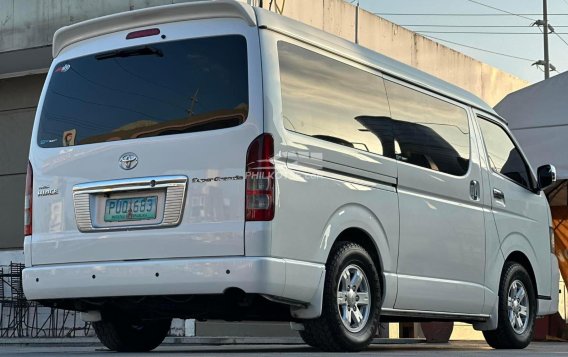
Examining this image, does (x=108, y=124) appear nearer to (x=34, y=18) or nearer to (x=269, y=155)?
(x=269, y=155)

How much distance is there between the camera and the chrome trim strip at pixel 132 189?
7312 mm

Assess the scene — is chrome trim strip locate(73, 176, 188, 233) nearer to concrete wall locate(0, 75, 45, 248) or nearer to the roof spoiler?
the roof spoiler

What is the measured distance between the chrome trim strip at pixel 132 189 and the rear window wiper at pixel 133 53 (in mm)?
942

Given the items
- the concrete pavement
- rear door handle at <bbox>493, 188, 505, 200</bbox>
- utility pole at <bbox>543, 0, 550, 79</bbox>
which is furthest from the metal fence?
utility pole at <bbox>543, 0, 550, 79</bbox>

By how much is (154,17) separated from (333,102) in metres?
1.42

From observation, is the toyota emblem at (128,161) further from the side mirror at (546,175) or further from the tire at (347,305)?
Result: the side mirror at (546,175)

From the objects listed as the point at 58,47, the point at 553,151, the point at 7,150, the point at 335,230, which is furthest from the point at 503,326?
the point at 7,150

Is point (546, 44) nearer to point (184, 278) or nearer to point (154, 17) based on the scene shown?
point (154, 17)

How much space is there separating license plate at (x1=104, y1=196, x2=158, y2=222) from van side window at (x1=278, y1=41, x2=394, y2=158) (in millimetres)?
1084

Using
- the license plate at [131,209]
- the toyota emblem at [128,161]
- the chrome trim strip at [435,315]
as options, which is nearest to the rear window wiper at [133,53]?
the toyota emblem at [128,161]

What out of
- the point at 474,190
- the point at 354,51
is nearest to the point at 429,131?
the point at 474,190

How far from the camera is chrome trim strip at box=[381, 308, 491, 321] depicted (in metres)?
8.37

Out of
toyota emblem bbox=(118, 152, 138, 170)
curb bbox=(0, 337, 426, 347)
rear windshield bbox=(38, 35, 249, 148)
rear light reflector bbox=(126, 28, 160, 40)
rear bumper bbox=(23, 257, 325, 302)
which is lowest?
curb bbox=(0, 337, 426, 347)

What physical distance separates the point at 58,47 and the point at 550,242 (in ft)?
17.9
